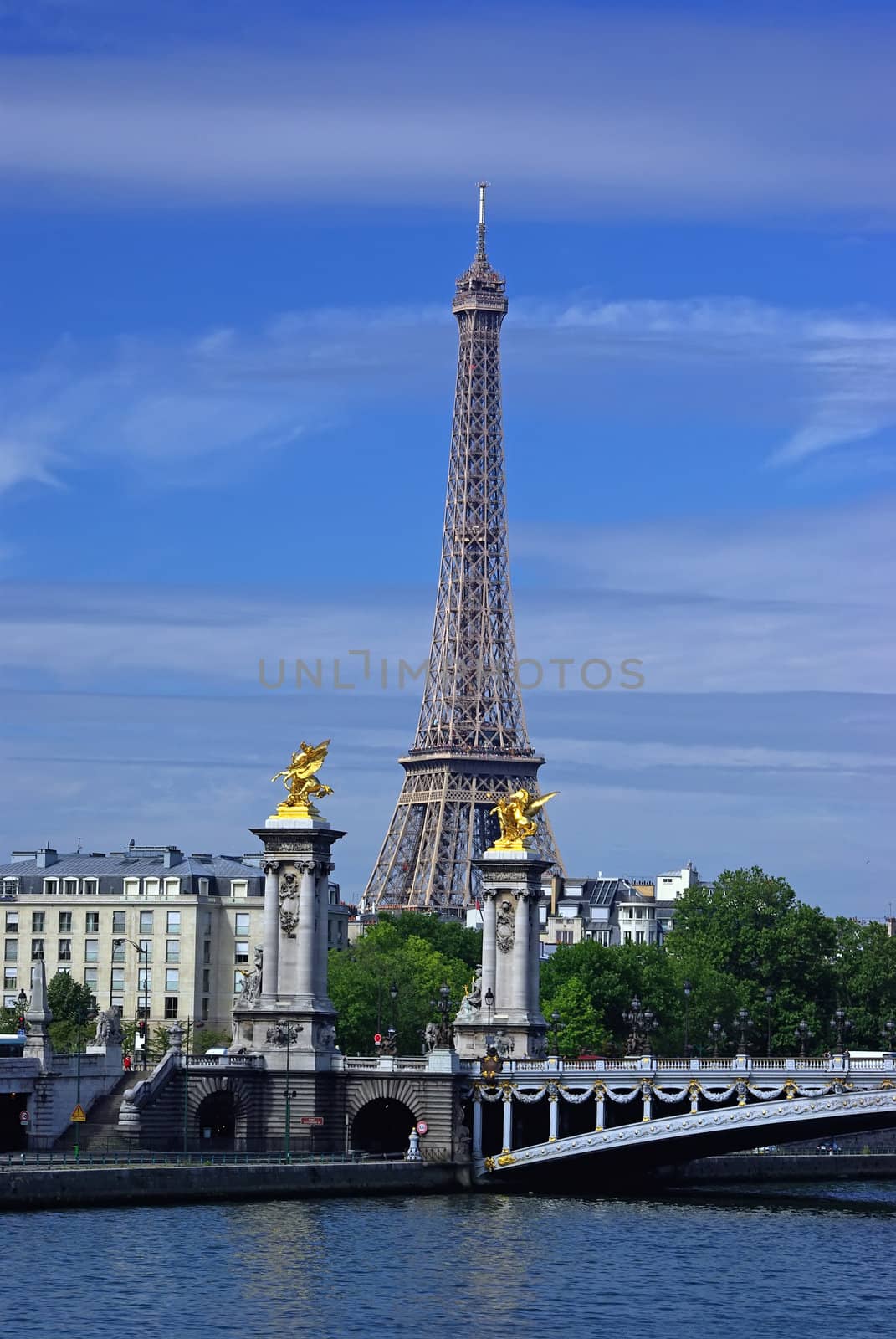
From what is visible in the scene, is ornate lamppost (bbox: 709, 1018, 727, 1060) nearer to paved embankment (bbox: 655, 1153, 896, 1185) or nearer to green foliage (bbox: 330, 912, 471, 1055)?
green foliage (bbox: 330, 912, 471, 1055)

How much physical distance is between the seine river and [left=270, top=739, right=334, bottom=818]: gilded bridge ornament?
13072 mm

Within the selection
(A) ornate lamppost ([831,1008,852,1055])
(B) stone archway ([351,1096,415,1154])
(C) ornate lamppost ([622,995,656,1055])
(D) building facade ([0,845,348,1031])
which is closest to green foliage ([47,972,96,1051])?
(D) building facade ([0,845,348,1031])

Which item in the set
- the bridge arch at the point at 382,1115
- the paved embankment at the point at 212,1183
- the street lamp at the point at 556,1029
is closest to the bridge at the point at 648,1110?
the bridge arch at the point at 382,1115

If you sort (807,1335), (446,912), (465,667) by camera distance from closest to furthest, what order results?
1. (807,1335)
2. (446,912)
3. (465,667)

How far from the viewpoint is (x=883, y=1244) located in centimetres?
7625

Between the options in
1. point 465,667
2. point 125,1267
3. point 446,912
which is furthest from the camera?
point 465,667

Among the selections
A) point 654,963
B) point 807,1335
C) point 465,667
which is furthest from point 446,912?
point 807,1335

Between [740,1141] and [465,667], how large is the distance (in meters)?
81.1

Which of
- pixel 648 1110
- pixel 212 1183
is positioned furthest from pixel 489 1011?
pixel 212 1183

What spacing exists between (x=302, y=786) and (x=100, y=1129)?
1214 centimetres

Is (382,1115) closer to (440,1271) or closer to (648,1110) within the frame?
(648,1110)

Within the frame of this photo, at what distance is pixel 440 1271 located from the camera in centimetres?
6838

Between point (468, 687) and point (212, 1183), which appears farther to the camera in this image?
point (468, 687)

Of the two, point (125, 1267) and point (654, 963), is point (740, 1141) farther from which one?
point (654, 963)
